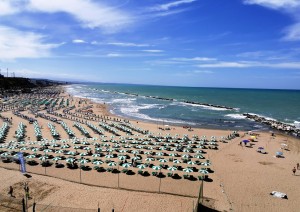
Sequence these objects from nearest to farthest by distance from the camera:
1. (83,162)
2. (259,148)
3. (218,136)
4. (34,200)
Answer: (34,200) < (83,162) < (259,148) < (218,136)

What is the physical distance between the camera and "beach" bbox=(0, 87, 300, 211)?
22.5 metres

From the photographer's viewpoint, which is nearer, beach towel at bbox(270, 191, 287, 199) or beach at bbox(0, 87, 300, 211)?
beach at bbox(0, 87, 300, 211)

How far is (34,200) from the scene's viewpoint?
2134cm

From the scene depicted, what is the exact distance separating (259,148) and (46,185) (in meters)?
31.2

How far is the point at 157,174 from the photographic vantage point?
93.5 feet

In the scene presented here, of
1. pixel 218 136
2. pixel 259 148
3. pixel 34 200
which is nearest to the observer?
pixel 34 200

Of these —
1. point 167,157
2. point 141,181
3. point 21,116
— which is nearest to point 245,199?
point 141,181

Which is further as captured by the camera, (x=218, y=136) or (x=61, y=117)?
(x=61, y=117)

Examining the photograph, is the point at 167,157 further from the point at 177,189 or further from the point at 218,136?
the point at 218,136

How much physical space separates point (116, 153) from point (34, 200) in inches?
604

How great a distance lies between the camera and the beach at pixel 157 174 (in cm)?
2247

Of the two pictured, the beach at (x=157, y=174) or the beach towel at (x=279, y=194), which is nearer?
the beach at (x=157, y=174)

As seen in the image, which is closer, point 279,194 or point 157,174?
point 279,194

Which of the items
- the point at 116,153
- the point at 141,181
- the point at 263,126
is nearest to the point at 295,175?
the point at 141,181
